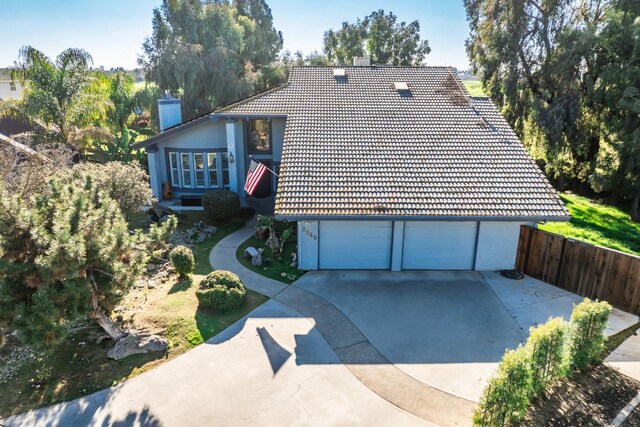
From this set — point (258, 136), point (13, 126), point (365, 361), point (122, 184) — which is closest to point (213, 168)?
point (258, 136)

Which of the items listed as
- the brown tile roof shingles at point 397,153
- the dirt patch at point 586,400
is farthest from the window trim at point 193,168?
the dirt patch at point 586,400

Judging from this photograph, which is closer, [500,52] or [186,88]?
[500,52]

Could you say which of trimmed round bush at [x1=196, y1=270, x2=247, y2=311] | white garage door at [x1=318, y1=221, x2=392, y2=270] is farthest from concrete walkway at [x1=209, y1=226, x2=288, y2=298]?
white garage door at [x1=318, y1=221, x2=392, y2=270]

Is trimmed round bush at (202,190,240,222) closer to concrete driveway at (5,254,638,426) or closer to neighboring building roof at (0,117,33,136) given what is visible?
concrete driveway at (5,254,638,426)

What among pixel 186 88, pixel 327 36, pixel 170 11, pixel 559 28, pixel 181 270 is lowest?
pixel 181 270

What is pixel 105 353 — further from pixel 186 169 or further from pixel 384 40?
pixel 384 40

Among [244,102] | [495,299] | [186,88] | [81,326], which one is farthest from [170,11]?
[495,299]

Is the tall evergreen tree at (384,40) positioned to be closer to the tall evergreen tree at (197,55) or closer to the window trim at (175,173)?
the tall evergreen tree at (197,55)

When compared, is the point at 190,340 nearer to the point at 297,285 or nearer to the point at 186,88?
the point at 297,285
